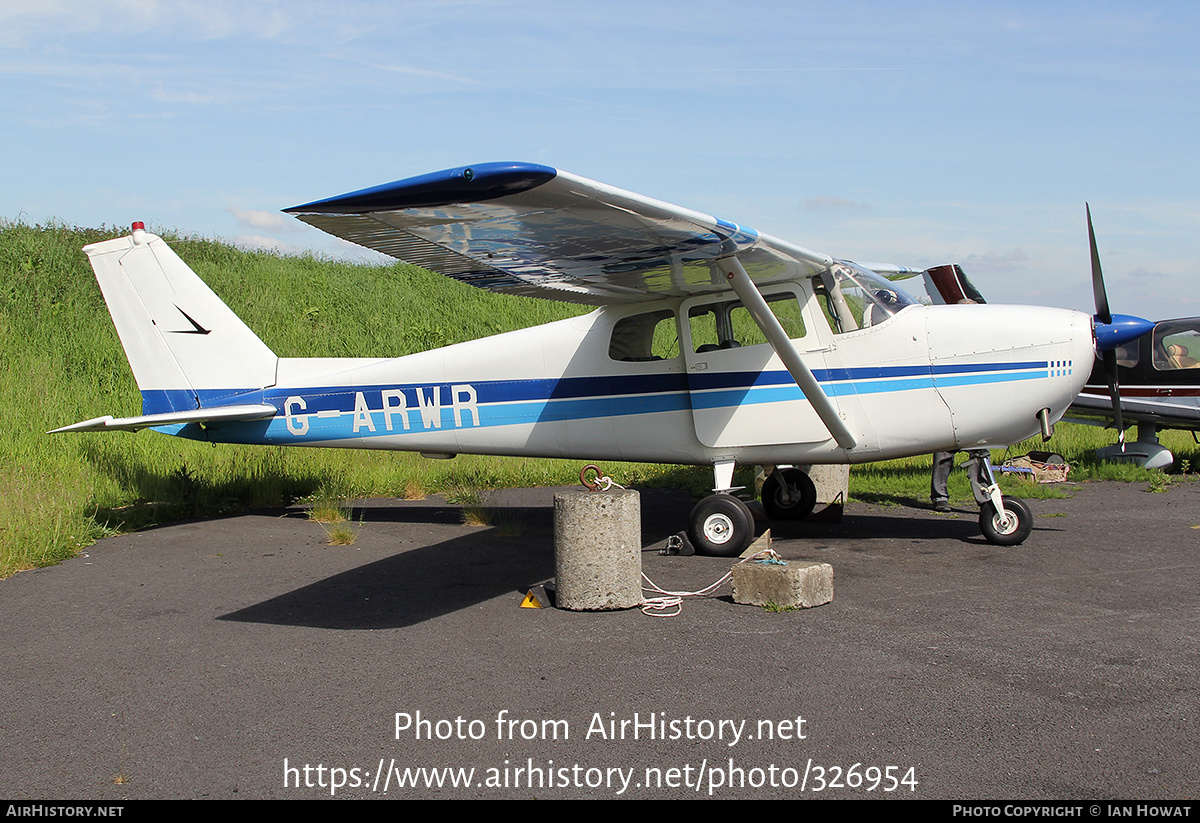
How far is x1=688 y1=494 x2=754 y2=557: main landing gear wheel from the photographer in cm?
775

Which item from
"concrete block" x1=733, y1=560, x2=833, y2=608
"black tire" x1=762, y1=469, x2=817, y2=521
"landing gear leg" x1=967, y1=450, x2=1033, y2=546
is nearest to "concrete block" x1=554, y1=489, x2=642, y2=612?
"concrete block" x1=733, y1=560, x2=833, y2=608

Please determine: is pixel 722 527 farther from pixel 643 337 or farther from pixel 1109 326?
pixel 1109 326

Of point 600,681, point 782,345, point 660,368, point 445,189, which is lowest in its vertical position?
point 600,681

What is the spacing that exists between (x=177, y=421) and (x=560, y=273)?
4.42 m

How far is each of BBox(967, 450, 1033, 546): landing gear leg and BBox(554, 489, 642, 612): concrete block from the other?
3.66m

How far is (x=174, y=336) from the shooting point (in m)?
9.54

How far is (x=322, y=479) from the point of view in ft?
39.6

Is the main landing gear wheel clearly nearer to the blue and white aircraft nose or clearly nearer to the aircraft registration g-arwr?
the aircraft registration g-arwr

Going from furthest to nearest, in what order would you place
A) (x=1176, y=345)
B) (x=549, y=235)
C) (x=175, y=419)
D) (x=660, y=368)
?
(x=1176, y=345)
(x=175, y=419)
(x=660, y=368)
(x=549, y=235)

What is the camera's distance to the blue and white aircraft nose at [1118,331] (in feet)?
28.2

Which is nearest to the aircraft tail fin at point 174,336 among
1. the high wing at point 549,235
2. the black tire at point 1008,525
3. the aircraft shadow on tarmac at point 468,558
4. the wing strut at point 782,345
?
the aircraft shadow on tarmac at point 468,558

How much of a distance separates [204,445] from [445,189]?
10.5 m

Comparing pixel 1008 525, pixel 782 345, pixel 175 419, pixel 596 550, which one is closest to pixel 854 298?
pixel 782 345

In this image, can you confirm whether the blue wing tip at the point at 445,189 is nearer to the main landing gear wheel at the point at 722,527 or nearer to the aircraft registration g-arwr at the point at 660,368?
the aircraft registration g-arwr at the point at 660,368
